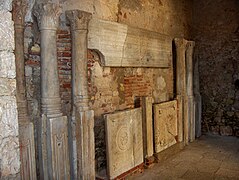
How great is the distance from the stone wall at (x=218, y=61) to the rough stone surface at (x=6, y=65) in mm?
4876

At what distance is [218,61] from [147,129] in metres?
2.87

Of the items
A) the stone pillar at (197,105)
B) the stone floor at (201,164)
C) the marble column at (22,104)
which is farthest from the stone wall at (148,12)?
the stone floor at (201,164)

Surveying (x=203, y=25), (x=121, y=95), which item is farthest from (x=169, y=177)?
(x=203, y=25)

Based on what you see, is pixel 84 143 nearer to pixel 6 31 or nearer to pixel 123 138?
pixel 123 138

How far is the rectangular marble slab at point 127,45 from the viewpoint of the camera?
122 inches

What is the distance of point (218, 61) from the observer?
220 inches

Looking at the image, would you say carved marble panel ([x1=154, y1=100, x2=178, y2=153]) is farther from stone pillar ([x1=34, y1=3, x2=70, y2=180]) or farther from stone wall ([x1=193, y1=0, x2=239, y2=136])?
stone pillar ([x1=34, y1=3, x2=70, y2=180])

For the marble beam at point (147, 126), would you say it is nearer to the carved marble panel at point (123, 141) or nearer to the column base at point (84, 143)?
the carved marble panel at point (123, 141)

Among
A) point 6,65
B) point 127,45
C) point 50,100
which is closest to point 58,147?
point 50,100

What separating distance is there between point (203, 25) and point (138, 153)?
12.0ft

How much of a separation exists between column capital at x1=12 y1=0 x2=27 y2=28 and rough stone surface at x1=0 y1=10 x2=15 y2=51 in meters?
0.64

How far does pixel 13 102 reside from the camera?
5.75 ft

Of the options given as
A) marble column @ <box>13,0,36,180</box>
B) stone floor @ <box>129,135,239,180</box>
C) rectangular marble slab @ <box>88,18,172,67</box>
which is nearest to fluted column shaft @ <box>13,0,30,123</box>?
marble column @ <box>13,0,36,180</box>

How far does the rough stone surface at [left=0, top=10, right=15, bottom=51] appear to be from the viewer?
5.54 feet
